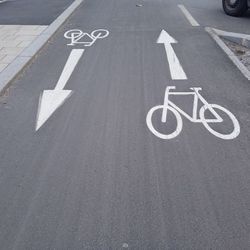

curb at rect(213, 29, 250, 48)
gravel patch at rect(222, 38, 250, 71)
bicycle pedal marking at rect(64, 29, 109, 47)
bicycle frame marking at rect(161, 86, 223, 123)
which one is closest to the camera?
bicycle frame marking at rect(161, 86, 223, 123)

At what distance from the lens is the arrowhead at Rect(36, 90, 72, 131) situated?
595cm

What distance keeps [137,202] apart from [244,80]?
→ 13.7 ft

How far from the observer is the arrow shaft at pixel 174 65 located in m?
7.31

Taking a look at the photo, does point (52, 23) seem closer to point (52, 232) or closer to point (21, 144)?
point (21, 144)

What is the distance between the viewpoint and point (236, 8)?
38.7 feet

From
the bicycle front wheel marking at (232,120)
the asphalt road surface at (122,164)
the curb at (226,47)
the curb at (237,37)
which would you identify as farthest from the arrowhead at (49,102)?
the curb at (237,37)

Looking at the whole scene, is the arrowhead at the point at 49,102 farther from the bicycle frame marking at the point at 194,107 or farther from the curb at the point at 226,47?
the curb at the point at 226,47

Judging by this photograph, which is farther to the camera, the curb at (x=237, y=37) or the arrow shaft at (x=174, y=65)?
the curb at (x=237, y=37)

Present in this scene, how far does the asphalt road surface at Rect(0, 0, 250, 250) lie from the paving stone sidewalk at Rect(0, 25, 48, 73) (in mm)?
878

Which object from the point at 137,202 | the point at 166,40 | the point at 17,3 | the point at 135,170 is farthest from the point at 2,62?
the point at 17,3

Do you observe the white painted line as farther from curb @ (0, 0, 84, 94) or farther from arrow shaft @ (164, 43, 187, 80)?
curb @ (0, 0, 84, 94)

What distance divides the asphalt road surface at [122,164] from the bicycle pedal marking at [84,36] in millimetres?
1778

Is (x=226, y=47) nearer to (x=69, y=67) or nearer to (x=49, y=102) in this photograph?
(x=69, y=67)

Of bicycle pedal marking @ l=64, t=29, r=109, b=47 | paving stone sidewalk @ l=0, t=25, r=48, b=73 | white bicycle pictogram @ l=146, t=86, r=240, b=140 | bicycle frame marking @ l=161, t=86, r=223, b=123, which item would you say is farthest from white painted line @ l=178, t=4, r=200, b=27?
white bicycle pictogram @ l=146, t=86, r=240, b=140
